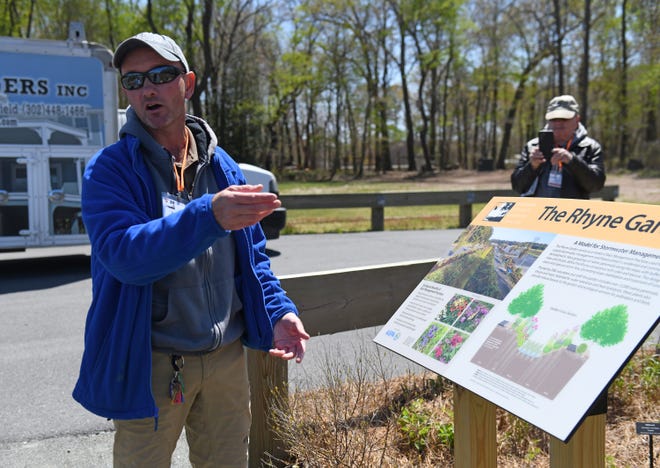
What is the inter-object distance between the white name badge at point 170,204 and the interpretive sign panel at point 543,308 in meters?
0.96

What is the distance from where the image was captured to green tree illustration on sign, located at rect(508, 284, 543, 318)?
186cm

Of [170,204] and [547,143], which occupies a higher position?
[547,143]

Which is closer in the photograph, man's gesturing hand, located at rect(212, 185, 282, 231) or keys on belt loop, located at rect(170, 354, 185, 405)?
man's gesturing hand, located at rect(212, 185, 282, 231)

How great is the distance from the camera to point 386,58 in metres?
51.7

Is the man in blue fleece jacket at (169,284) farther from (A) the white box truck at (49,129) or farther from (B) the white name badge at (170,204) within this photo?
(A) the white box truck at (49,129)

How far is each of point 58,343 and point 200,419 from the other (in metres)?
3.80

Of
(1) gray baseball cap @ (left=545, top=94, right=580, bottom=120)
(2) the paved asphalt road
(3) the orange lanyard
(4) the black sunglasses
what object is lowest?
(2) the paved asphalt road

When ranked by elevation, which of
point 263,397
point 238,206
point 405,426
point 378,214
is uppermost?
point 238,206

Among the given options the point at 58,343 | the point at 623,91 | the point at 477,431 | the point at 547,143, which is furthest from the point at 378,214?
the point at 623,91

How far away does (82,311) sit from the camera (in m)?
6.49

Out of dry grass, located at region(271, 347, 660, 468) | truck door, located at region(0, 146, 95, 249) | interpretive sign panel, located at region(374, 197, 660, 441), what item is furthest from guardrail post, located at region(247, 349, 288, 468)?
truck door, located at region(0, 146, 95, 249)

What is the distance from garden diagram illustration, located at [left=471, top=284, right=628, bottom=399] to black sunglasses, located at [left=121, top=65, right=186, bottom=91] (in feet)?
4.56

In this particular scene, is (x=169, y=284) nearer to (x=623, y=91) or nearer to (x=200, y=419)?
(x=200, y=419)

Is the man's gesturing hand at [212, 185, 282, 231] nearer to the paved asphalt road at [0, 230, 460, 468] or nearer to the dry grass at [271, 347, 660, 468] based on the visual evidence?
the dry grass at [271, 347, 660, 468]
